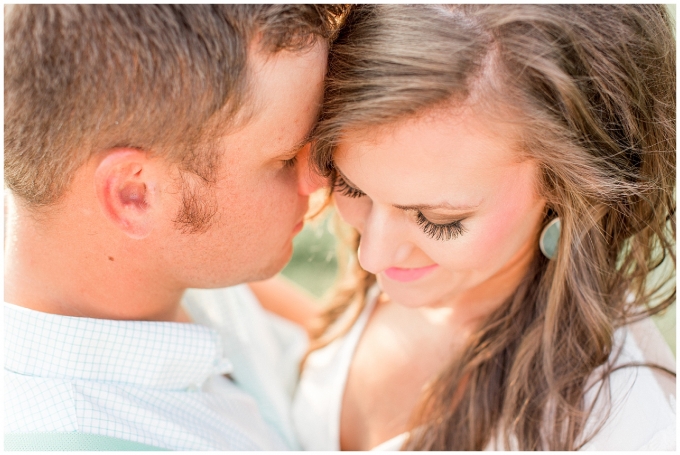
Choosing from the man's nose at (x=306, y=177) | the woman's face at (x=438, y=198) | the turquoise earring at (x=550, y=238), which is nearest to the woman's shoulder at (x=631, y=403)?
the turquoise earring at (x=550, y=238)

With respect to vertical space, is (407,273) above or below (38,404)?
above

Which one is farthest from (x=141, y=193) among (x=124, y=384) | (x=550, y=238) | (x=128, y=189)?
(x=550, y=238)

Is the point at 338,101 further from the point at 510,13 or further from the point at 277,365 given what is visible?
the point at 277,365

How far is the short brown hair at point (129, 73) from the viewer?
167cm

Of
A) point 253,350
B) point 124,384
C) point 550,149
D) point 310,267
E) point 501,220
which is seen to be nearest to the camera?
point 550,149

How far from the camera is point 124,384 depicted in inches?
86.4

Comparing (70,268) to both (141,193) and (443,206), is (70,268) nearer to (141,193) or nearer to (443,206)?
(141,193)

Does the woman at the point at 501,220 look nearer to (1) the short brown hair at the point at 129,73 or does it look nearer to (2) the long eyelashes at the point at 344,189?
(2) the long eyelashes at the point at 344,189

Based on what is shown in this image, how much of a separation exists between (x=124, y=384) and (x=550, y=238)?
158 centimetres

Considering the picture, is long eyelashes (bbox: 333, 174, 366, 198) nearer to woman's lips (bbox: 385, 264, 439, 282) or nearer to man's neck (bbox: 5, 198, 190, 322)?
woman's lips (bbox: 385, 264, 439, 282)

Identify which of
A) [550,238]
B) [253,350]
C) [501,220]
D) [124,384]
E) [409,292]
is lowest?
[253,350]

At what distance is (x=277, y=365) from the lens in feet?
9.93

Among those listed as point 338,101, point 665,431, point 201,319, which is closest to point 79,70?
point 338,101

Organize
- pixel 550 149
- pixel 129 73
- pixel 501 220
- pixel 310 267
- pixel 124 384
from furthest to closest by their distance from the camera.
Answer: pixel 310 267
pixel 124 384
pixel 501 220
pixel 550 149
pixel 129 73
